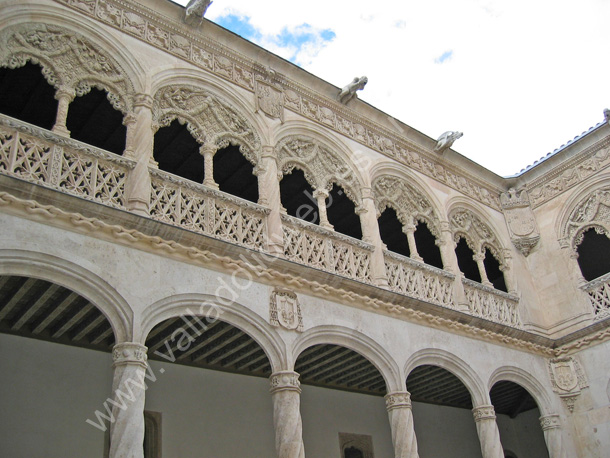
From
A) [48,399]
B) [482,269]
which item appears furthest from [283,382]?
[482,269]

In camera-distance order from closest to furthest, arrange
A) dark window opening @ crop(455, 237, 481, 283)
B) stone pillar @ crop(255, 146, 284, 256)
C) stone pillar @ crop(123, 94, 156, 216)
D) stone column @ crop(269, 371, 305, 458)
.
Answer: stone column @ crop(269, 371, 305, 458)
stone pillar @ crop(123, 94, 156, 216)
stone pillar @ crop(255, 146, 284, 256)
dark window opening @ crop(455, 237, 481, 283)

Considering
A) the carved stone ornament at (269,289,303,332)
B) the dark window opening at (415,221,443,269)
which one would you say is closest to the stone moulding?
the carved stone ornament at (269,289,303,332)

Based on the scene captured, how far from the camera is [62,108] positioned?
24.2ft

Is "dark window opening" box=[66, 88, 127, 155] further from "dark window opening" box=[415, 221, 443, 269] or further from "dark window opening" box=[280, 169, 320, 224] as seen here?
"dark window opening" box=[415, 221, 443, 269]

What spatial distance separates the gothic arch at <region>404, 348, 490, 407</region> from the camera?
9.29 m

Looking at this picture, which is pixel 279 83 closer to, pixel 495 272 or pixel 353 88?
pixel 353 88

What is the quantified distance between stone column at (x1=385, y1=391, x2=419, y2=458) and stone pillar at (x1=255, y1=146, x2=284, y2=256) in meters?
2.48

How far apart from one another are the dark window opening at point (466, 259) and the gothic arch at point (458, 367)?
4.14 m

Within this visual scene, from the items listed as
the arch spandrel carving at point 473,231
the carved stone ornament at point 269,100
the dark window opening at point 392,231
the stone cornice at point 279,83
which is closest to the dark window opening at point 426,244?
the dark window opening at point 392,231

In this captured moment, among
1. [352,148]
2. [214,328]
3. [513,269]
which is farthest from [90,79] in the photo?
[513,269]

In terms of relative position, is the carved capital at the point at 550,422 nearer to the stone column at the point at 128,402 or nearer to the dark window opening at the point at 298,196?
the dark window opening at the point at 298,196

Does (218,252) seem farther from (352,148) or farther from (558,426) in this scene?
(558,426)

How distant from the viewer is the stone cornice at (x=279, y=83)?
8.62m

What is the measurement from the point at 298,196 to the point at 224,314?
449 centimetres
